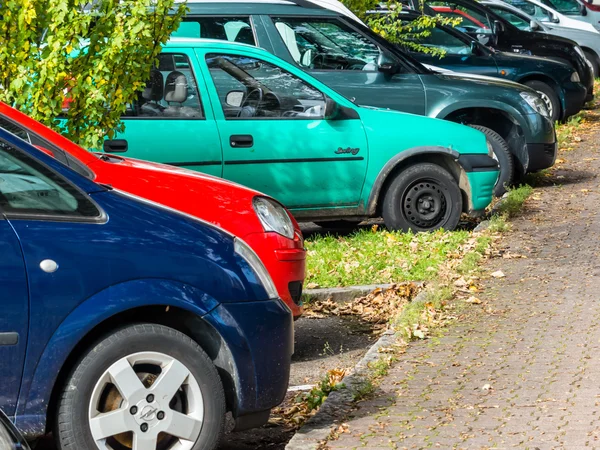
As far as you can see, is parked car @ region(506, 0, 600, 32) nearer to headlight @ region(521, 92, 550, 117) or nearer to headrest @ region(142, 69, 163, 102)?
headlight @ region(521, 92, 550, 117)

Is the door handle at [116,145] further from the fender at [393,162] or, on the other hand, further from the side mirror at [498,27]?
the side mirror at [498,27]

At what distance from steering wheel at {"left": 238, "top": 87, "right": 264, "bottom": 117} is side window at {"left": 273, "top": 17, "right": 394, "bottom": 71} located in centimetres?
226

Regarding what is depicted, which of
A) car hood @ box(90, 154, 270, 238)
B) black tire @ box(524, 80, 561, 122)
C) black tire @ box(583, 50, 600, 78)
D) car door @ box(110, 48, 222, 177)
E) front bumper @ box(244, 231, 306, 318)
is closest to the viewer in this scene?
car hood @ box(90, 154, 270, 238)

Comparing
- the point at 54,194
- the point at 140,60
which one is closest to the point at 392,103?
the point at 140,60

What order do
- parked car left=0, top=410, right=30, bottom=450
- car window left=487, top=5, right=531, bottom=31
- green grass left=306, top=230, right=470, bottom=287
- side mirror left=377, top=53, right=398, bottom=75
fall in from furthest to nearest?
car window left=487, top=5, right=531, bottom=31 → side mirror left=377, top=53, right=398, bottom=75 → green grass left=306, top=230, right=470, bottom=287 → parked car left=0, top=410, right=30, bottom=450

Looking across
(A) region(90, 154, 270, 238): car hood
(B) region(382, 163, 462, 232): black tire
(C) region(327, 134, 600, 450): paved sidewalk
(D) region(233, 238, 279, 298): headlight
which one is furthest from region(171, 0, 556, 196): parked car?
(D) region(233, 238, 279, 298): headlight

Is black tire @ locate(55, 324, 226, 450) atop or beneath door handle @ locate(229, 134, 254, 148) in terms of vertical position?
beneath

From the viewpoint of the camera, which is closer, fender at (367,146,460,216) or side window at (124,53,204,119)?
side window at (124,53,204,119)

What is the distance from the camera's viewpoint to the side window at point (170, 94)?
363 inches

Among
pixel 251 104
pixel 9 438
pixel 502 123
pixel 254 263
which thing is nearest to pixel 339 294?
pixel 251 104

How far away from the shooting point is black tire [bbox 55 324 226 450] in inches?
182

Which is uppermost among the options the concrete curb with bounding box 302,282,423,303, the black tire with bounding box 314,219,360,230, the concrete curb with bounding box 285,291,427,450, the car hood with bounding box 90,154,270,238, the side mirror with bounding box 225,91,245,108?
the side mirror with bounding box 225,91,245,108

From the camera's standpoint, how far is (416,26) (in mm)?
14312

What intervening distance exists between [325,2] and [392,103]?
129cm
